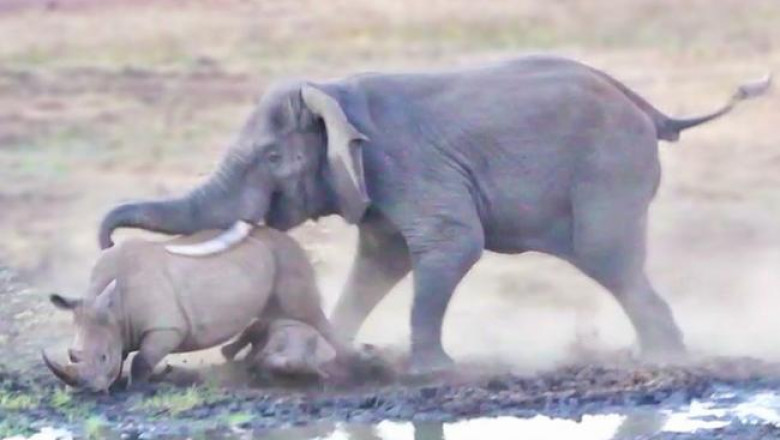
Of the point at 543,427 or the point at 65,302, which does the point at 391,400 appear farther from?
the point at 65,302

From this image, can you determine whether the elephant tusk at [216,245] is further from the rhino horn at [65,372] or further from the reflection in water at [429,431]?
the reflection in water at [429,431]

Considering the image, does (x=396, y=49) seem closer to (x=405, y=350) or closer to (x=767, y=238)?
(x=767, y=238)

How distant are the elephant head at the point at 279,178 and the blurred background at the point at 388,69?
110 cm

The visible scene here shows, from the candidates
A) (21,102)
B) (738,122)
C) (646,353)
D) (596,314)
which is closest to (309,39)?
(21,102)

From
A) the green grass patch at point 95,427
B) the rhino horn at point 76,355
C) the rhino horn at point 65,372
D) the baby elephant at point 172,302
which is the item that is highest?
the baby elephant at point 172,302

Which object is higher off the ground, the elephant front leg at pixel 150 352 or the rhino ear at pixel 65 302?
the rhino ear at pixel 65 302

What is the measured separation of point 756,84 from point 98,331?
3749 mm

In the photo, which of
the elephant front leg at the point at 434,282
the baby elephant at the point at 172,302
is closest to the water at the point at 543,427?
the baby elephant at the point at 172,302

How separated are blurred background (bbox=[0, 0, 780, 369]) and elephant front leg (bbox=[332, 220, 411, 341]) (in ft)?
1.18

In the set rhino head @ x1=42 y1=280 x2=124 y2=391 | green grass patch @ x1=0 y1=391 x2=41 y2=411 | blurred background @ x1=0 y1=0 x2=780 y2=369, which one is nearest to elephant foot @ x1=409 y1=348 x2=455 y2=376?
blurred background @ x1=0 y1=0 x2=780 y2=369

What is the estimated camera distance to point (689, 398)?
412 inches

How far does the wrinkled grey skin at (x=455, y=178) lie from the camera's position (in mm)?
11250

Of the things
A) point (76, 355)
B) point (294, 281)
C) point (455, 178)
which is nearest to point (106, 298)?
point (76, 355)

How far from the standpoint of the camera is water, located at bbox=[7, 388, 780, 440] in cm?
982
